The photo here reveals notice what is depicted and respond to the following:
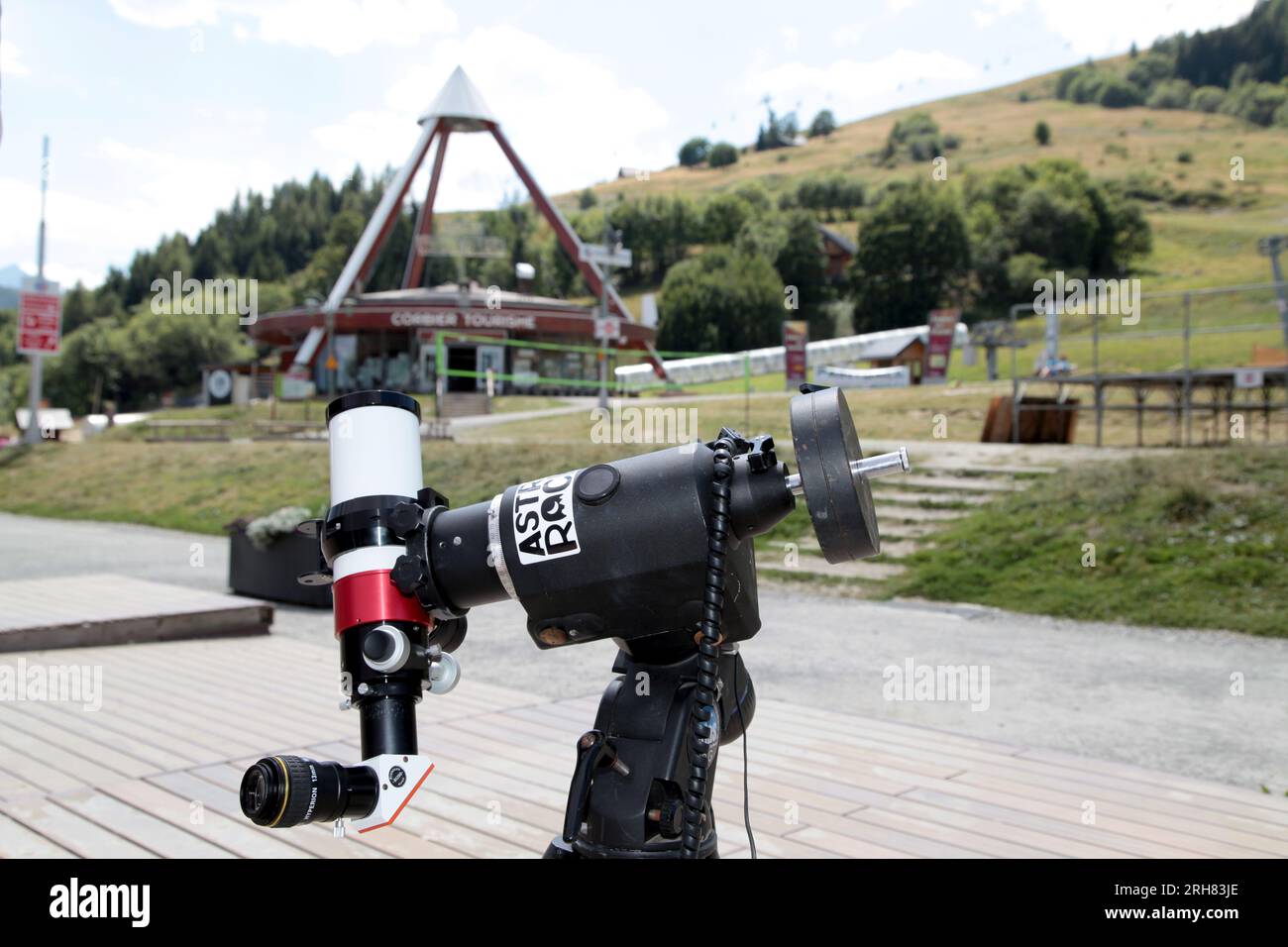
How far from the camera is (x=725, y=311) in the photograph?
7400 centimetres

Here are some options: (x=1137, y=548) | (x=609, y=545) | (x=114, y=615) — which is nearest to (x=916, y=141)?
(x=1137, y=548)

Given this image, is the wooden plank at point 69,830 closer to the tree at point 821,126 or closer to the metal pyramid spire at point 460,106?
the metal pyramid spire at point 460,106

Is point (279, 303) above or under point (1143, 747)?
above

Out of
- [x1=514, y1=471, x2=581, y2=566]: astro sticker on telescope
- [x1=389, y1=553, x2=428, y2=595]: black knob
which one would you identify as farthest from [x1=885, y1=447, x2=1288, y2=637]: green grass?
[x1=389, y1=553, x2=428, y2=595]: black knob

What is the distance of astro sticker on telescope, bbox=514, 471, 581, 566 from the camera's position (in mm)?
1781

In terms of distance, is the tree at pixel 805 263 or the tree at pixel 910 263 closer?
the tree at pixel 910 263

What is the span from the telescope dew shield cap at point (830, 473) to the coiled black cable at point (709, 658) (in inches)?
4.8

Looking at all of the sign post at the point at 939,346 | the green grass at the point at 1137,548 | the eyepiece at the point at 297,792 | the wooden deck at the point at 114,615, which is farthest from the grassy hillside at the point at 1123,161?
the eyepiece at the point at 297,792

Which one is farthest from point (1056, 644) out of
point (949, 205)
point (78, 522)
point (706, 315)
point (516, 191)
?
point (949, 205)

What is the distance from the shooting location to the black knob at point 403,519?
72.7 inches

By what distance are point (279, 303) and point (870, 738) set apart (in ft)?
396

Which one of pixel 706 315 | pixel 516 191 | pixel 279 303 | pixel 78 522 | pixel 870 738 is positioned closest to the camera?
pixel 870 738

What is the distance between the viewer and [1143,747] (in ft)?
17.3
